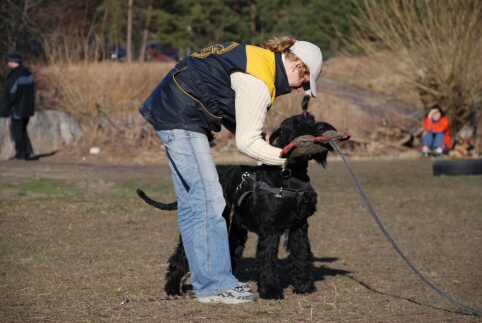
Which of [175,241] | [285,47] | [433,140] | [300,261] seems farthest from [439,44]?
[285,47]

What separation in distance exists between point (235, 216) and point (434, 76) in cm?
1521

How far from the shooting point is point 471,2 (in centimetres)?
1950

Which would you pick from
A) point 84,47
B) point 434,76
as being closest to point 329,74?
point 434,76

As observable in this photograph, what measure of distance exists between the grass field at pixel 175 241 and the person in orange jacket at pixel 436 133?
4357mm

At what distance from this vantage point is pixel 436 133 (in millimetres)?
19000

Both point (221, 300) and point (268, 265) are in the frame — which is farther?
point (268, 265)

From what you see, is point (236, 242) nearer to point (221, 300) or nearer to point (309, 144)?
point (221, 300)

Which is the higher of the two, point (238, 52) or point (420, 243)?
point (238, 52)

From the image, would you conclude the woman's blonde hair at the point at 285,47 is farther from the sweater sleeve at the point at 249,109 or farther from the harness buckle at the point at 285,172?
the harness buckle at the point at 285,172

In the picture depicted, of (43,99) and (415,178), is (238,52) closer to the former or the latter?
(415,178)

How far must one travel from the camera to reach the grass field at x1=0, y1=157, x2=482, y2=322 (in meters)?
5.58

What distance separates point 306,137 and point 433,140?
14332mm

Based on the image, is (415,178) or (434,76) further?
(434,76)

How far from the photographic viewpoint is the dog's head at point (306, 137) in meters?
5.43
